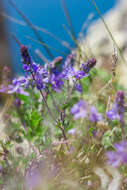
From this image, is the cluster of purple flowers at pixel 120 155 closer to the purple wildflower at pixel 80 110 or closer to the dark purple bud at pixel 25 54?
the purple wildflower at pixel 80 110

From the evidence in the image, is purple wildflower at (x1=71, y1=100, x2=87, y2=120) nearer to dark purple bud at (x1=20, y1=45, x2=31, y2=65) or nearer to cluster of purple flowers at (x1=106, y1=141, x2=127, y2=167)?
cluster of purple flowers at (x1=106, y1=141, x2=127, y2=167)

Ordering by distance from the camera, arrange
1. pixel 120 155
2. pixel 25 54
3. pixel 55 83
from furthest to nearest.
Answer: pixel 55 83 → pixel 25 54 → pixel 120 155

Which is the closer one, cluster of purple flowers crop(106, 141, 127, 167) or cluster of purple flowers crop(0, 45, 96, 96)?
cluster of purple flowers crop(106, 141, 127, 167)

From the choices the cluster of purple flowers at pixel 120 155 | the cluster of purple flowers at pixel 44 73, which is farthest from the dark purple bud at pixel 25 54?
the cluster of purple flowers at pixel 120 155

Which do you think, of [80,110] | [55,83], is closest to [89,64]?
[55,83]

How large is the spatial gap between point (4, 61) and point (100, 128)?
5.78 ft

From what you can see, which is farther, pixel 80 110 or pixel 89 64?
pixel 89 64

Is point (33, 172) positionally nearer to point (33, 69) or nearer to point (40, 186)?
point (40, 186)

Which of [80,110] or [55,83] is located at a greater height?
[55,83]

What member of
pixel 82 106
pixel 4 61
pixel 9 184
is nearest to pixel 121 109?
pixel 82 106

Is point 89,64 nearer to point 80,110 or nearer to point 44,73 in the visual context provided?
point 44,73

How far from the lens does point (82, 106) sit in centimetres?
47

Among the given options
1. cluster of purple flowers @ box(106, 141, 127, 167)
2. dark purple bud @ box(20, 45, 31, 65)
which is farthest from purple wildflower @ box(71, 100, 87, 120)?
dark purple bud @ box(20, 45, 31, 65)

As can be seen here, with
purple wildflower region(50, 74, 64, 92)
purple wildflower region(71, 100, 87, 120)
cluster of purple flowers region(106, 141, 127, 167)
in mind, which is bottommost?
cluster of purple flowers region(106, 141, 127, 167)
